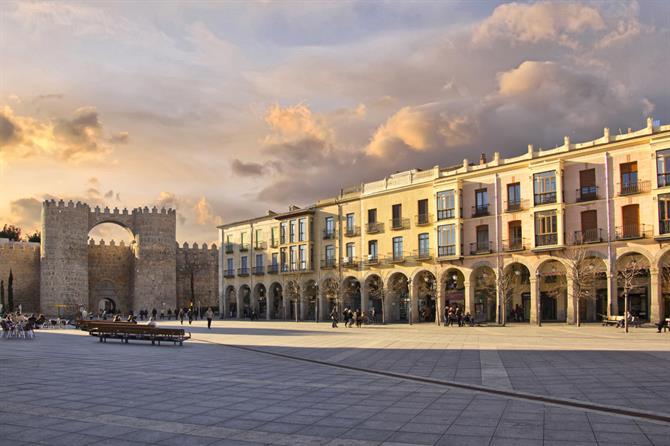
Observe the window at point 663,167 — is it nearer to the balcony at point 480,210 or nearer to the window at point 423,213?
the balcony at point 480,210

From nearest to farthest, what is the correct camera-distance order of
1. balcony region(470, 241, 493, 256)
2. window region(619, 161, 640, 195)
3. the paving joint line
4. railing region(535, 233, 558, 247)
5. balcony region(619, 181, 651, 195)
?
the paving joint line < balcony region(619, 181, 651, 195) < window region(619, 161, 640, 195) < railing region(535, 233, 558, 247) < balcony region(470, 241, 493, 256)

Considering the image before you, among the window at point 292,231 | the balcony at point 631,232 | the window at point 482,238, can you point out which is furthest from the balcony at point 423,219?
the window at point 292,231

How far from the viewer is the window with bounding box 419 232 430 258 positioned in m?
48.9

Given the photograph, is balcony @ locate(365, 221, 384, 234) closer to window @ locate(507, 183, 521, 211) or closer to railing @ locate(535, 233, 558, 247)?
window @ locate(507, 183, 521, 211)

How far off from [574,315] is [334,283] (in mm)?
21570

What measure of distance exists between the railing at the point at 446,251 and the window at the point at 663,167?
14.6 metres

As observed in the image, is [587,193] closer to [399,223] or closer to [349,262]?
[399,223]

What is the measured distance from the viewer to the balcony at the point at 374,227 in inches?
2073

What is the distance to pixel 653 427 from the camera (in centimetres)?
928

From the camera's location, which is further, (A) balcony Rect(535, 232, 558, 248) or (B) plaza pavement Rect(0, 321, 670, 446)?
(A) balcony Rect(535, 232, 558, 248)

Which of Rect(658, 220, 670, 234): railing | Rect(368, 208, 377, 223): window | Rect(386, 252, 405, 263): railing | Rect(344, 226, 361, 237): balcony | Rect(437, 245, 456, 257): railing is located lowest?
Rect(386, 252, 405, 263): railing

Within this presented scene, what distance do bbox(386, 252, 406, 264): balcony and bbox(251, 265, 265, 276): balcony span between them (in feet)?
58.6

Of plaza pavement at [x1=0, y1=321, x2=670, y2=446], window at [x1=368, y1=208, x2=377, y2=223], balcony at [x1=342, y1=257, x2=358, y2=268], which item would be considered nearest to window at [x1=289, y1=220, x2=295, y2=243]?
balcony at [x1=342, y1=257, x2=358, y2=268]

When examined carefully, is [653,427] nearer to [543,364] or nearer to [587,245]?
[543,364]
